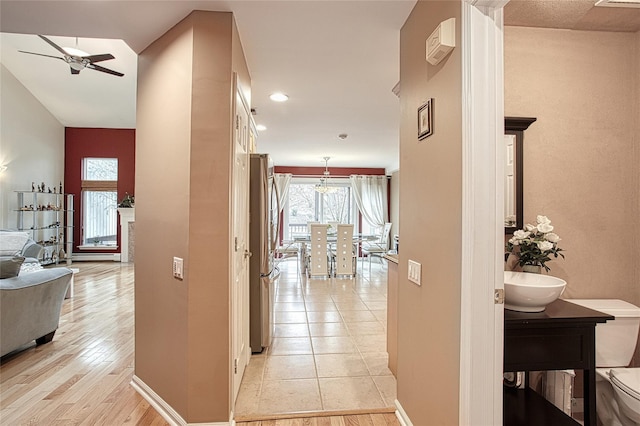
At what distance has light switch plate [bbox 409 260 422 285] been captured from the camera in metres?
1.76

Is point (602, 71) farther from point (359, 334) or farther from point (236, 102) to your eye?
point (359, 334)

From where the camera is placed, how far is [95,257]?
308 inches

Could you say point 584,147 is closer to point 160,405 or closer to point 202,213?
point 202,213

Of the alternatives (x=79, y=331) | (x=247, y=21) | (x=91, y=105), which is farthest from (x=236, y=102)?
(x=91, y=105)

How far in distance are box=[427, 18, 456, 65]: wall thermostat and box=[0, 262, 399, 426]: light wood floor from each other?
2.04 meters

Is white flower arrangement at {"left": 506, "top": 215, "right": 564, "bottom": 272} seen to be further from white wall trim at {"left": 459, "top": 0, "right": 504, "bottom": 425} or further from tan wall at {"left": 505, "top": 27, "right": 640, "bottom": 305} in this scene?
white wall trim at {"left": 459, "top": 0, "right": 504, "bottom": 425}

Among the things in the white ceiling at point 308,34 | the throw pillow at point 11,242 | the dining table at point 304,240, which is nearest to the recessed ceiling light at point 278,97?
the white ceiling at point 308,34

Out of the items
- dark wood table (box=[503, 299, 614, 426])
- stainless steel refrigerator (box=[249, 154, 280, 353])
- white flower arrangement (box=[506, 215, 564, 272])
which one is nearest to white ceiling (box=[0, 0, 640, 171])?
stainless steel refrigerator (box=[249, 154, 280, 353])

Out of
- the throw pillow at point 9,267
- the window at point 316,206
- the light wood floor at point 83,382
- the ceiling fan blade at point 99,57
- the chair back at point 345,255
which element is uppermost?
the ceiling fan blade at point 99,57

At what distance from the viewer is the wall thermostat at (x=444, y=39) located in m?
1.42

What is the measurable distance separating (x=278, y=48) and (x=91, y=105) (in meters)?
6.54

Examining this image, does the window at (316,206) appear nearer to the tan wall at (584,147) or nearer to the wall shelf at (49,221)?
the wall shelf at (49,221)

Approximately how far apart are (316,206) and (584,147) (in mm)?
7528

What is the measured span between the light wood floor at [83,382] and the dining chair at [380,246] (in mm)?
4616
